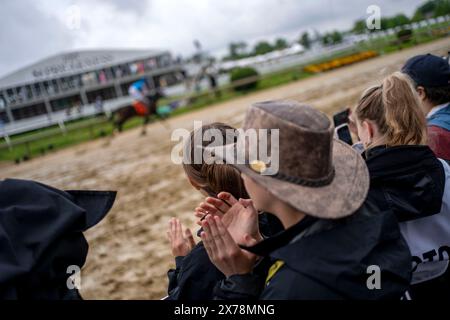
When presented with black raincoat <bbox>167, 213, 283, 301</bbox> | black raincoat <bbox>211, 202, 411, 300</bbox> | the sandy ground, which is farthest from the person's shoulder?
the sandy ground

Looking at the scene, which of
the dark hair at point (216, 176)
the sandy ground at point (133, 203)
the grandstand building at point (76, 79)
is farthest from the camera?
the grandstand building at point (76, 79)

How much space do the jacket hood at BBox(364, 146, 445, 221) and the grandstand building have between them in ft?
104

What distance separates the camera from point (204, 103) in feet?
61.7

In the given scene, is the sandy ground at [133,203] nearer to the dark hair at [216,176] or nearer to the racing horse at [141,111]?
the dark hair at [216,176]

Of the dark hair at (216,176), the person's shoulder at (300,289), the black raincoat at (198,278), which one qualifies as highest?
the dark hair at (216,176)

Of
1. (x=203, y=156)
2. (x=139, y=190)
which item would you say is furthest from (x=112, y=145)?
(x=203, y=156)

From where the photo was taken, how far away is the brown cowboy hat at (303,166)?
0.93m

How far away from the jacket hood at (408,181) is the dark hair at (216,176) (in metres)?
0.49

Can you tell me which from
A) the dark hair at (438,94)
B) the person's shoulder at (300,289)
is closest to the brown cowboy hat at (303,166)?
the person's shoulder at (300,289)

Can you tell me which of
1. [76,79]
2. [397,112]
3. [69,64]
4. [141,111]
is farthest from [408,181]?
[69,64]

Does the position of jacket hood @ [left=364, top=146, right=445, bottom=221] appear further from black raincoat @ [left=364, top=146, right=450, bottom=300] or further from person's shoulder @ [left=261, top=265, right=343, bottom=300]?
person's shoulder @ [left=261, top=265, right=343, bottom=300]

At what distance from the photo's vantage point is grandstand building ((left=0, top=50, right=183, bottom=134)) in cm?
3291

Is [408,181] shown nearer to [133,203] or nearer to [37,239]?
[37,239]
